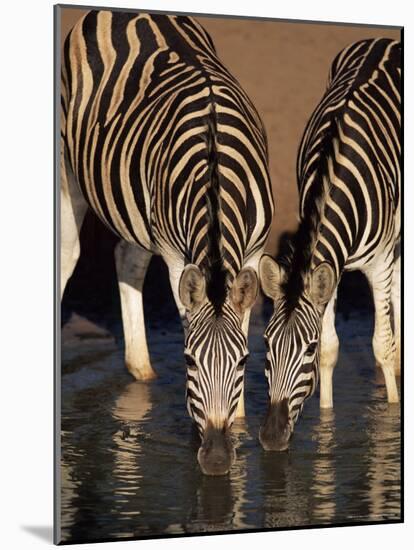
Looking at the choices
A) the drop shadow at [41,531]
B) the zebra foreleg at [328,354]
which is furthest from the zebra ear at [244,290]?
the drop shadow at [41,531]

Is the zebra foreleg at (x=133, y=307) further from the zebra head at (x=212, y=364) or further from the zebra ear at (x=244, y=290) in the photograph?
the zebra ear at (x=244, y=290)

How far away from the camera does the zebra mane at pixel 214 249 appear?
1011 centimetres

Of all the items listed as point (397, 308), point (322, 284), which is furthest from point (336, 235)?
point (397, 308)

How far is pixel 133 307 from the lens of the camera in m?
10.5

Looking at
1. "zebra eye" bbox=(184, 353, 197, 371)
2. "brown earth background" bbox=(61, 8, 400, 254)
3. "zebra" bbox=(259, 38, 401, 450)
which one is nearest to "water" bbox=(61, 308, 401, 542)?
"zebra" bbox=(259, 38, 401, 450)

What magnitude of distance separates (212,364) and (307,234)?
1.09 metres

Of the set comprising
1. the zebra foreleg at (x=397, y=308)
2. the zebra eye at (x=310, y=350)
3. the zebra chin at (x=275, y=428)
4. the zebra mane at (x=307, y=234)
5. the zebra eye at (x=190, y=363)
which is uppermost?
the zebra mane at (x=307, y=234)

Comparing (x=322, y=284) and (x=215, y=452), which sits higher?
(x=322, y=284)

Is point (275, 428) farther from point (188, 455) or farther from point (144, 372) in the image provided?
point (144, 372)

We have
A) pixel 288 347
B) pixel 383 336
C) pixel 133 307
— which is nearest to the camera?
pixel 288 347

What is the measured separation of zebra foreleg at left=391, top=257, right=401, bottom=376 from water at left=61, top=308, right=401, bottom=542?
21cm

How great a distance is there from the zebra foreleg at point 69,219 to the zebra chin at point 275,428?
4.79 ft

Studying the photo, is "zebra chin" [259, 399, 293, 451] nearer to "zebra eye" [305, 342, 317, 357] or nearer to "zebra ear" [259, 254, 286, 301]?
"zebra eye" [305, 342, 317, 357]

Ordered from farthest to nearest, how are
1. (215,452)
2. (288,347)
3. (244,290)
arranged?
(288,347)
(244,290)
(215,452)
